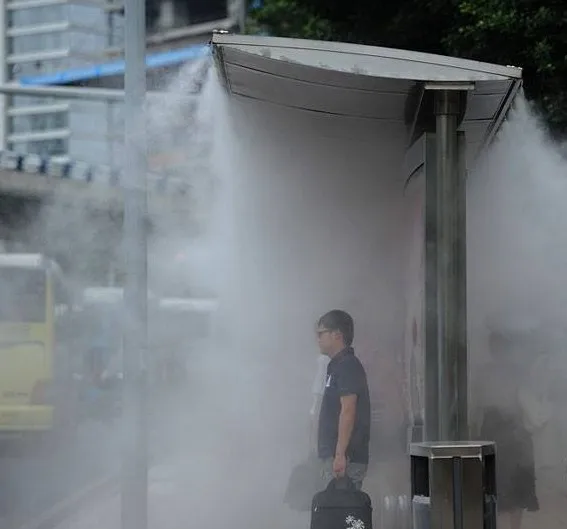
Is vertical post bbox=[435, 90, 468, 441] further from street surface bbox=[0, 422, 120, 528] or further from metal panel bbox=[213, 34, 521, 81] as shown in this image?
street surface bbox=[0, 422, 120, 528]

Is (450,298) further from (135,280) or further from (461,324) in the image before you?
(135,280)

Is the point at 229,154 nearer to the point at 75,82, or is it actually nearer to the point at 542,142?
the point at 542,142

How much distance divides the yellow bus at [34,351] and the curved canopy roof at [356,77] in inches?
290

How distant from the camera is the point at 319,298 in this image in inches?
220

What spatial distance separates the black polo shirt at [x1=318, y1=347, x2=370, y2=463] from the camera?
16.4 ft

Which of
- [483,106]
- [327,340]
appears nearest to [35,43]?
[327,340]

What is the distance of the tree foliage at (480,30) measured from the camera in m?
8.16

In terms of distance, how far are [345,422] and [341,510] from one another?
45 centimetres

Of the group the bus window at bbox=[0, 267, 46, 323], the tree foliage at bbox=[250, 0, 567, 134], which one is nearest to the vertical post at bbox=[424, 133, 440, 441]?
the tree foliage at bbox=[250, 0, 567, 134]

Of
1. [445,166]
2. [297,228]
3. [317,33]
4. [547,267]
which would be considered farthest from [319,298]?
[317,33]

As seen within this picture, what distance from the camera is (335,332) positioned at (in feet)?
16.8

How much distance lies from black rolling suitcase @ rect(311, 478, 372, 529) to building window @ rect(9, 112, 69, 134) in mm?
27232

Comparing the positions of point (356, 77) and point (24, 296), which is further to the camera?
point (24, 296)

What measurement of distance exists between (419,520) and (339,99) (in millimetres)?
1819
